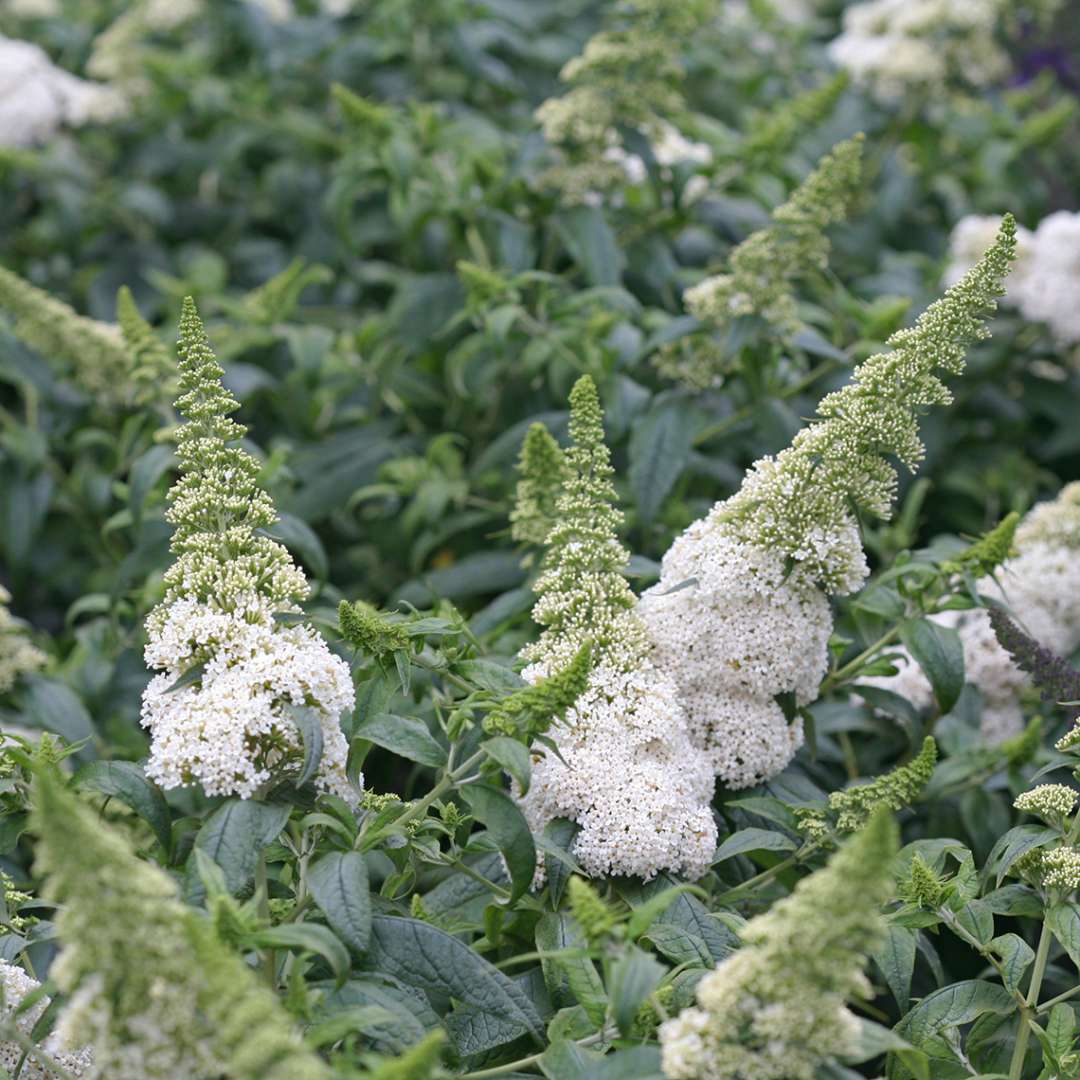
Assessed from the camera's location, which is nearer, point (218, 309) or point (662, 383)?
point (662, 383)

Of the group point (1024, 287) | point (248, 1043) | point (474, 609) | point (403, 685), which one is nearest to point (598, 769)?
point (403, 685)

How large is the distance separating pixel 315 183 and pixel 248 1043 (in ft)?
13.8

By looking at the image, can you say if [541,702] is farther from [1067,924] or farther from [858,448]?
[1067,924]

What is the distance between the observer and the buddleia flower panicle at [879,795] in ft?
7.59

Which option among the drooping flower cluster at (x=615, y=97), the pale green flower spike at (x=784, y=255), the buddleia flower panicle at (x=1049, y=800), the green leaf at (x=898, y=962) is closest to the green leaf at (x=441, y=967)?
the green leaf at (x=898, y=962)

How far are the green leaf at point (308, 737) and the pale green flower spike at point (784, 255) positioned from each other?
1.70 metres

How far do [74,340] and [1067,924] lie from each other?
280cm

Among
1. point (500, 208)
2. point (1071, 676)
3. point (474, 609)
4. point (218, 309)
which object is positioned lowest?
point (474, 609)

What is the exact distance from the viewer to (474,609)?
381 cm

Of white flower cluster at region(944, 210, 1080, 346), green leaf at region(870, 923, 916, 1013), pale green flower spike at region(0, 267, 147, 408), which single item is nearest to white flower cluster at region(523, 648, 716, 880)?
green leaf at region(870, 923, 916, 1013)

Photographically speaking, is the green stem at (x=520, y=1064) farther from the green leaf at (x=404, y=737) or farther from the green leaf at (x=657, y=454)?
the green leaf at (x=657, y=454)

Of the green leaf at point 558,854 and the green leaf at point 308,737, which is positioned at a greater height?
the green leaf at point 308,737

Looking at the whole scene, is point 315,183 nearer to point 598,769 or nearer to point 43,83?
point 43,83

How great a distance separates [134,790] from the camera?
2.31m
